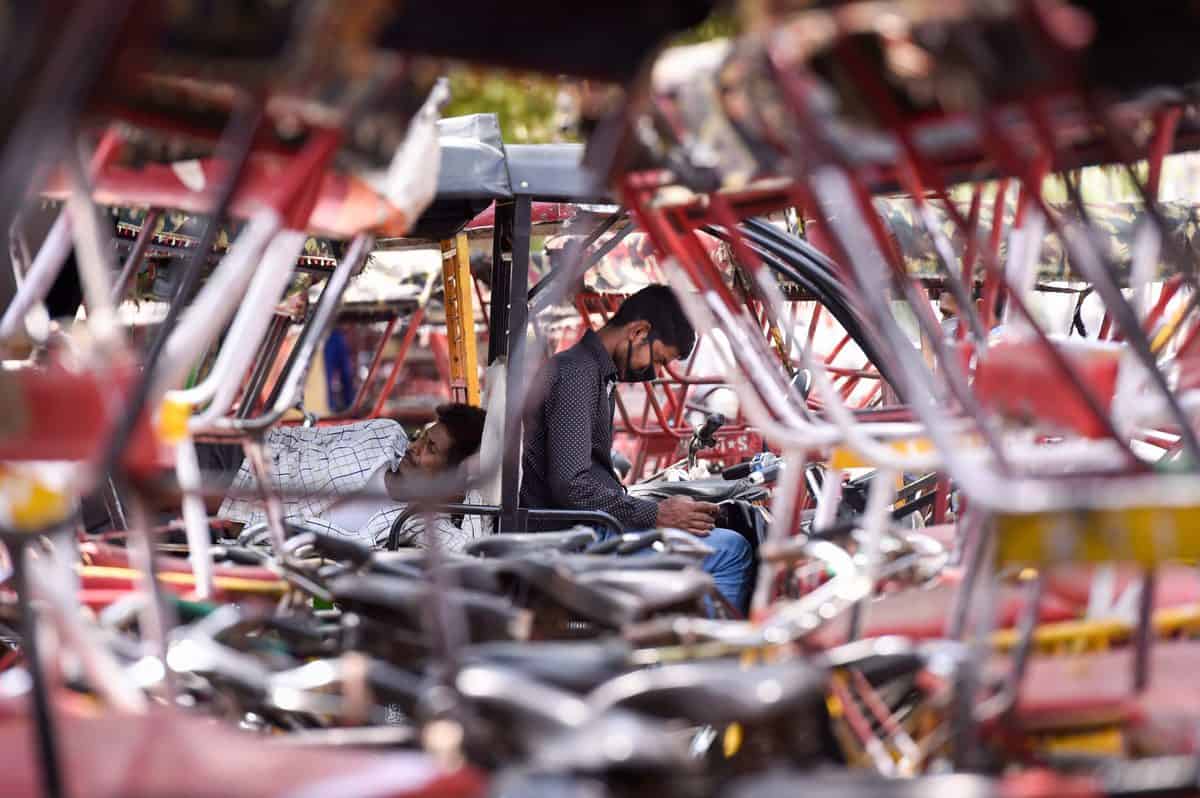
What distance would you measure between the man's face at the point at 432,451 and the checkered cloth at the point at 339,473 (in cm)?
17

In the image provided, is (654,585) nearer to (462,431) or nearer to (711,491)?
(462,431)

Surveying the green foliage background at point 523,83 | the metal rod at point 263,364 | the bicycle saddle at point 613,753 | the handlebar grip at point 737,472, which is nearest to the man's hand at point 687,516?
the handlebar grip at point 737,472

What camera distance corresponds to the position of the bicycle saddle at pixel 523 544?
3020 millimetres

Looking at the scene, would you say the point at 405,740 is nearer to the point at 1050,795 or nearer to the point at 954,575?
the point at 1050,795

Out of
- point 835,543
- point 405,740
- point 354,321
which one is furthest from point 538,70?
point 354,321

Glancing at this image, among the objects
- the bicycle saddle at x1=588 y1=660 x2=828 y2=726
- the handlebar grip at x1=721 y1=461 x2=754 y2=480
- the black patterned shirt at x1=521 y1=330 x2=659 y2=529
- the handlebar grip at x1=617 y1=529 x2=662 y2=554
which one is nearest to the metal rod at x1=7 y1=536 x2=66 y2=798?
the bicycle saddle at x1=588 y1=660 x2=828 y2=726

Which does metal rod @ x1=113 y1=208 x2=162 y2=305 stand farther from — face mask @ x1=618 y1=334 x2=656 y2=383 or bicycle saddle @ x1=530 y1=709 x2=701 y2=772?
face mask @ x1=618 y1=334 x2=656 y2=383

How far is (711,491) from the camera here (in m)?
5.58

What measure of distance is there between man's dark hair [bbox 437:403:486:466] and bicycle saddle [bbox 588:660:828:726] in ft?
10.4

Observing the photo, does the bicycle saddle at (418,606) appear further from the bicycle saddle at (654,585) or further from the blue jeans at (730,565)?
the blue jeans at (730,565)

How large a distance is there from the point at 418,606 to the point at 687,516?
2.72 meters

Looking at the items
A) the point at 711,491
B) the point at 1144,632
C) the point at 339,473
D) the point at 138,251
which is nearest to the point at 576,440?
the point at 711,491

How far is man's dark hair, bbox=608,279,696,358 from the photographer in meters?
5.11

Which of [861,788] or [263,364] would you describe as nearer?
[861,788]
